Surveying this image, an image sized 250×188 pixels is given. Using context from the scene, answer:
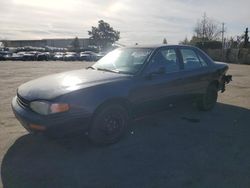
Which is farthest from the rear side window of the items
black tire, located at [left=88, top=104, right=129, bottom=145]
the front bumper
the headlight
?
the headlight

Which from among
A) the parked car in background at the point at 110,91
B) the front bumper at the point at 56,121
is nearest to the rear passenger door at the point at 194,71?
the parked car in background at the point at 110,91

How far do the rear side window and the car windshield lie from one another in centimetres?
99

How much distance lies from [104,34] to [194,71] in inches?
3720

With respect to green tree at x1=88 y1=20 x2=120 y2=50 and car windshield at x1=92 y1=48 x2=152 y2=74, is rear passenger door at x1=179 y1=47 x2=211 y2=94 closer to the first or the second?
car windshield at x1=92 y1=48 x2=152 y2=74

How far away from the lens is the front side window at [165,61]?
546 cm

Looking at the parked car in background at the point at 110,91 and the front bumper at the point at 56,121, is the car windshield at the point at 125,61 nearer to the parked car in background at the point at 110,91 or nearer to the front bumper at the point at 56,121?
the parked car in background at the point at 110,91

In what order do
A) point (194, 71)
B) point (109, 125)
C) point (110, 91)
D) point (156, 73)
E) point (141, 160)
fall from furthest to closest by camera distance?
1. point (194, 71)
2. point (156, 73)
3. point (109, 125)
4. point (110, 91)
5. point (141, 160)

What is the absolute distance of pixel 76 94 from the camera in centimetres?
432

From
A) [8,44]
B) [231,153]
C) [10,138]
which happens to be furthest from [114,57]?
[8,44]

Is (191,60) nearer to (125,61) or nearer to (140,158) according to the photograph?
(125,61)

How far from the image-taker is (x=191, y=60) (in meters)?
Answer: 6.49

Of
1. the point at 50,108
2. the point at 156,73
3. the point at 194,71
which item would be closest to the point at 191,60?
the point at 194,71

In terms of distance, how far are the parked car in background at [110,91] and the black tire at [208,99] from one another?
0.39 metres

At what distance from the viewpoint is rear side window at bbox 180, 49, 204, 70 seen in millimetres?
6255
